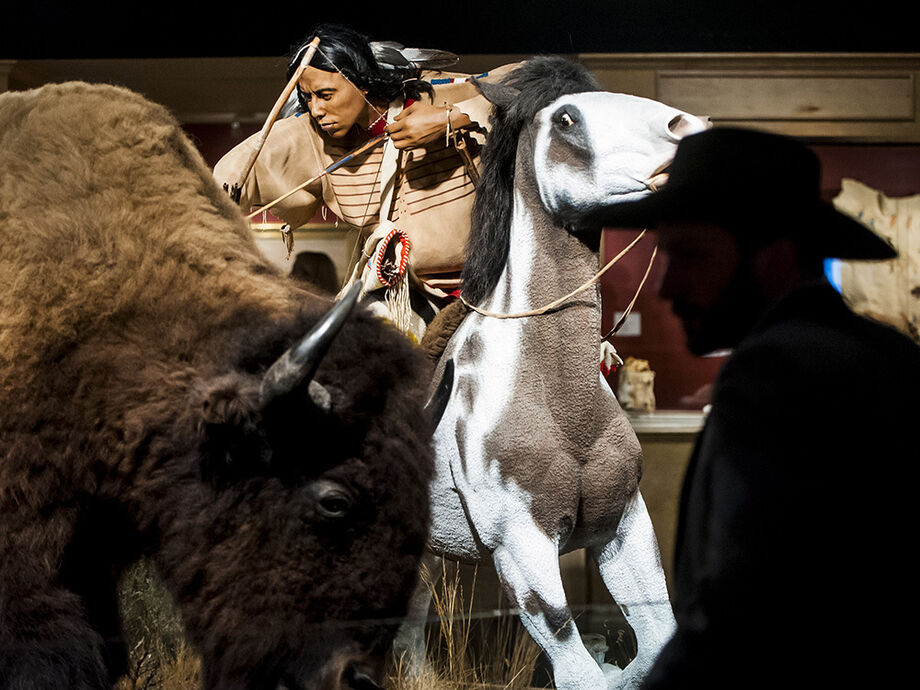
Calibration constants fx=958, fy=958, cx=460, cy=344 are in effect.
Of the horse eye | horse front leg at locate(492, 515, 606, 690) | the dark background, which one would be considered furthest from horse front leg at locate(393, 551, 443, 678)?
the dark background

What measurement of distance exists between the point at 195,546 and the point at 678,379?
5.90ft

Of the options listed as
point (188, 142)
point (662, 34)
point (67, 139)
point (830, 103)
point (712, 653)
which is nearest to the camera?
point (712, 653)

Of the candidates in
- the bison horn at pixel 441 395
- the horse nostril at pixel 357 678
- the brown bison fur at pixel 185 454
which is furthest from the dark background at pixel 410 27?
the horse nostril at pixel 357 678

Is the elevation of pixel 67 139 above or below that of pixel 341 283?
above

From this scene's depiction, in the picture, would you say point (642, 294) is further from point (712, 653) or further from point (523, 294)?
point (712, 653)

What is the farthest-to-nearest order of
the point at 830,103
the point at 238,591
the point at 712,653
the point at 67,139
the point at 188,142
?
the point at 830,103
the point at 188,142
the point at 67,139
the point at 238,591
the point at 712,653

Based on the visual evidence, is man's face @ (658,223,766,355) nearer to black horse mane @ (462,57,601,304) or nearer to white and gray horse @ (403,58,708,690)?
white and gray horse @ (403,58,708,690)

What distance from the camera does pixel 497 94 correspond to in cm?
286

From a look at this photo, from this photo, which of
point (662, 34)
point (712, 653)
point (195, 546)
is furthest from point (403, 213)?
point (712, 653)

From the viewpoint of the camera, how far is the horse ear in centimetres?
285

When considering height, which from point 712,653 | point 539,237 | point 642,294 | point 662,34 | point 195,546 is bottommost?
point 642,294

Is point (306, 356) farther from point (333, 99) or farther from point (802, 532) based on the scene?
point (333, 99)

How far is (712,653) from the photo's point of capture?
3.66 feet

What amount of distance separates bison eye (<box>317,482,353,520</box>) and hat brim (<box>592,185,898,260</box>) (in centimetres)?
88
